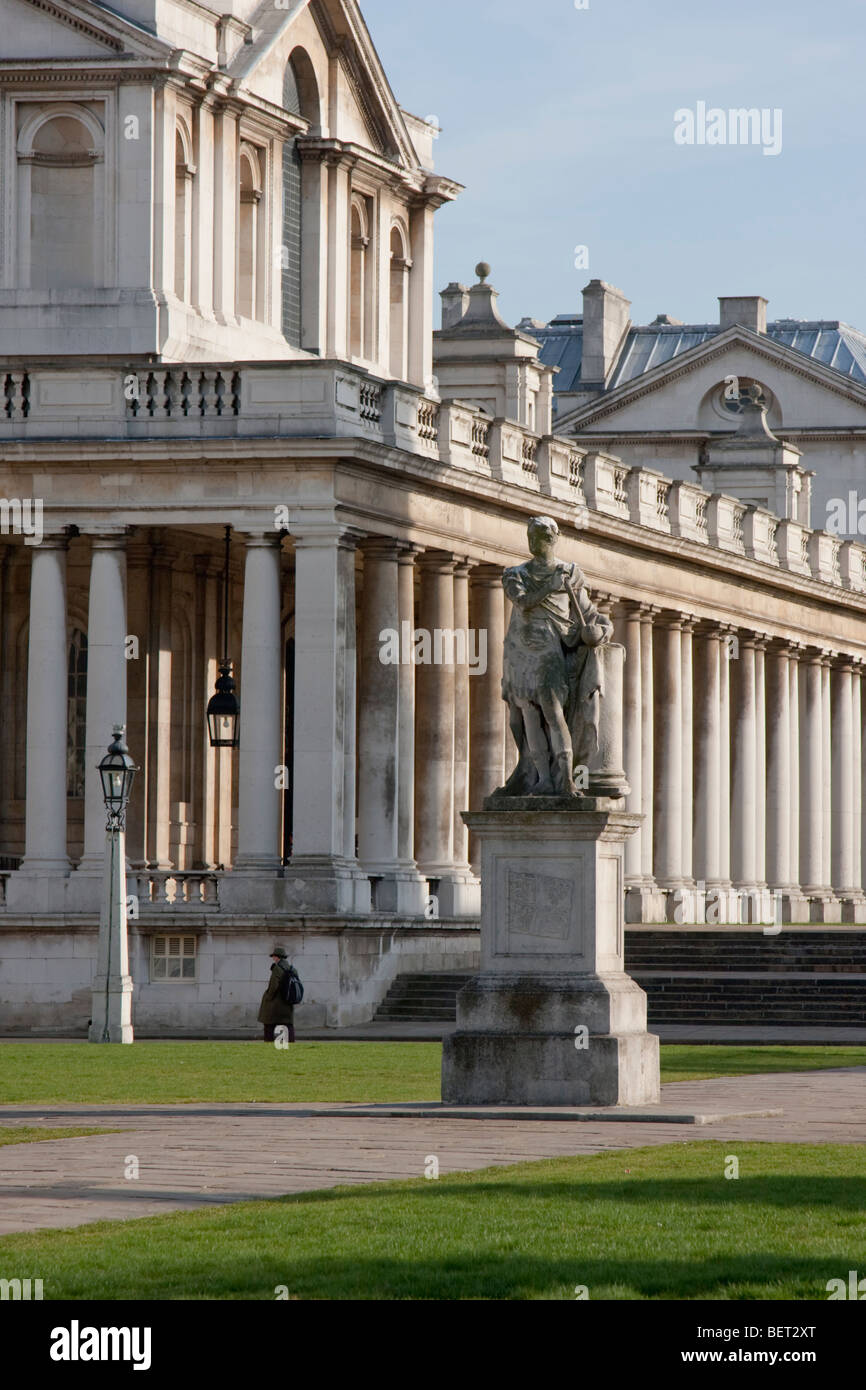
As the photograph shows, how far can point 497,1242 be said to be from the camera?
15.7 m

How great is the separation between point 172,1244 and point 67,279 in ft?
132

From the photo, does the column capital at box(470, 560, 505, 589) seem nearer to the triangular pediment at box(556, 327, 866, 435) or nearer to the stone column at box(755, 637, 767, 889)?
the stone column at box(755, 637, 767, 889)

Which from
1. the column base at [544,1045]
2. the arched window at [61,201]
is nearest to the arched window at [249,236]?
the arched window at [61,201]

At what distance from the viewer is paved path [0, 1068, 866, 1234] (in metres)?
18.6

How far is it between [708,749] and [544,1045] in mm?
43237

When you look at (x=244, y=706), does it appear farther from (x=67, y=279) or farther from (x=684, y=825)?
(x=684, y=825)

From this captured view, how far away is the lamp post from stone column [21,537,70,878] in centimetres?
750

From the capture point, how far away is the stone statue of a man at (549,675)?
26859mm

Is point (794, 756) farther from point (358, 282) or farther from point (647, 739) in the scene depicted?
point (358, 282)

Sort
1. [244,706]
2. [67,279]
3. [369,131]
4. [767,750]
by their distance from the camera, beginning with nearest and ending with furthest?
[244,706]
[67,279]
[369,131]
[767,750]

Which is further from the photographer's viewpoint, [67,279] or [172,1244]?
[67,279]
